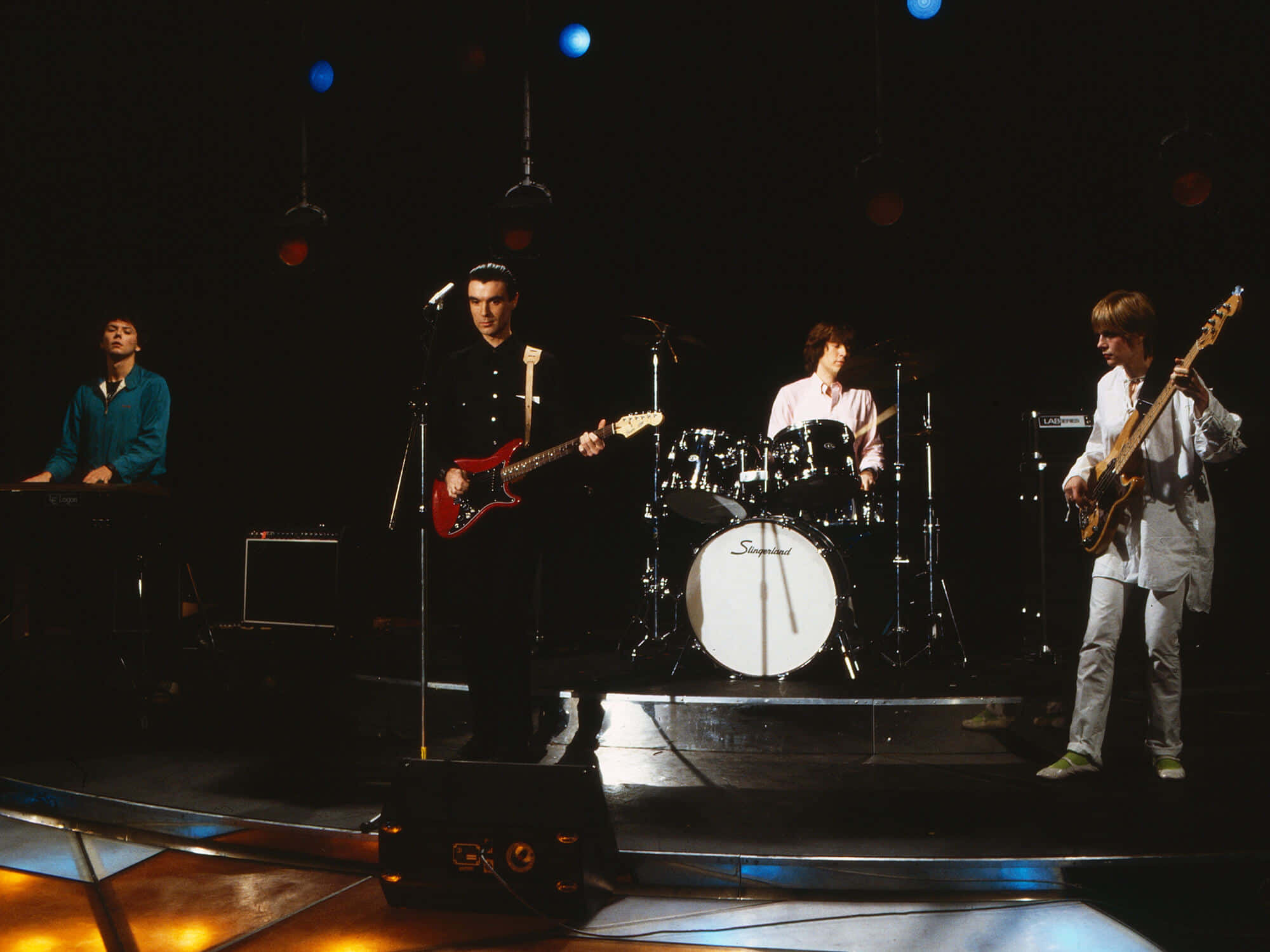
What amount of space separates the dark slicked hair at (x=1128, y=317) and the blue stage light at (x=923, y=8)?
283 centimetres

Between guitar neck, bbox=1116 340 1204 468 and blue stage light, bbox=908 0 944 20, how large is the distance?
309 centimetres

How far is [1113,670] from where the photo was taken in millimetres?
3400

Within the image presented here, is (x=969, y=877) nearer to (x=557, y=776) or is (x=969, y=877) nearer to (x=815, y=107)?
(x=557, y=776)

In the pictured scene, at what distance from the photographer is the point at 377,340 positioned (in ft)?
23.0

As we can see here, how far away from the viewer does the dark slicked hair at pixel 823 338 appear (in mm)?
5410

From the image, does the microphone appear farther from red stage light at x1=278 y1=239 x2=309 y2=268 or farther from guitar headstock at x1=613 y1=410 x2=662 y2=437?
red stage light at x1=278 y1=239 x2=309 y2=268

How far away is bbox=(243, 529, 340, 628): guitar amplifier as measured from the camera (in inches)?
229

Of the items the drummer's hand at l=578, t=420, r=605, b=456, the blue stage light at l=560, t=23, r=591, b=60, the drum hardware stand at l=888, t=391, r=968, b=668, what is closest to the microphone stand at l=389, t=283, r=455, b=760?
the drummer's hand at l=578, t=420, r=605, b=456

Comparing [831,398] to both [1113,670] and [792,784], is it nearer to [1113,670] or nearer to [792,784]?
[1113,670]

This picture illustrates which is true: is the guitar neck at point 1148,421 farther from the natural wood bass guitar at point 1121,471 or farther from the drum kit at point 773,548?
the drum kit at point 773,548

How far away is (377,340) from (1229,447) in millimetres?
5643

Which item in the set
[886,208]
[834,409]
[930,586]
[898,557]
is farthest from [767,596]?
[886,208]

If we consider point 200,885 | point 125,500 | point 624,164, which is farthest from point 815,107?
point 200,885

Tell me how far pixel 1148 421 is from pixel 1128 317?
1.35 feet
